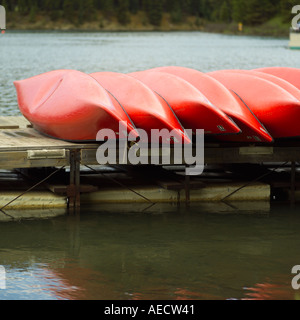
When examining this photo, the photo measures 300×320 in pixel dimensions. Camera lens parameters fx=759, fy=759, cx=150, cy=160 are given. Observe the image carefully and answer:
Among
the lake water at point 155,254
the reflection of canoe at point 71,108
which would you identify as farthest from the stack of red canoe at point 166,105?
the lake water at point 155,254

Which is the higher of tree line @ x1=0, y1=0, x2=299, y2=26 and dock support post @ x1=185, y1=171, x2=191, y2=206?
tree line @ x1=0, y1=0, x2=299, y2=26

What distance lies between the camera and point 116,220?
9.95m

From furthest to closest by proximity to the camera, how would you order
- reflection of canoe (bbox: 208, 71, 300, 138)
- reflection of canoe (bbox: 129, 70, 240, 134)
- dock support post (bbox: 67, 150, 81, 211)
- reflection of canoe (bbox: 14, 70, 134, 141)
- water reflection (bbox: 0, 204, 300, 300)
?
reflection of canoe (bbox: 208, 71, 300, 138)
reflection of canoe (bbox: 129, 70, 240, 134)
reflection of canoe (bbox: 14, 70, 134, 141)
dock support post (bbox: 67, 150, 81, 211)
water reflection (bbox: 0, 204, 300, 300)

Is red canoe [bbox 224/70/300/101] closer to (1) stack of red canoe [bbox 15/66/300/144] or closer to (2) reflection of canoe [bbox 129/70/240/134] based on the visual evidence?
(1) stack of red canoe [bbox 15/66/300/144]

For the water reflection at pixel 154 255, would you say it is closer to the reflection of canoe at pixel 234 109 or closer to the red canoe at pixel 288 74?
the reflection of canoe at pixel 234 109

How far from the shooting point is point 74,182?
10.3 metres

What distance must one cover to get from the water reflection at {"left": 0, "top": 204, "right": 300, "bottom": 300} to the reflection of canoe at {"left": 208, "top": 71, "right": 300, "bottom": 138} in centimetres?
115

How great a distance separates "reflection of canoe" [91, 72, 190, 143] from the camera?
1023 cm

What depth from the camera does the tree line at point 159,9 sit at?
133000 mm

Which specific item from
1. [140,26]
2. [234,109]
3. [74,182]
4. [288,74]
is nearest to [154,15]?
[140,26]

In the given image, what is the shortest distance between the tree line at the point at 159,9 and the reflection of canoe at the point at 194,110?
109892 millimetres

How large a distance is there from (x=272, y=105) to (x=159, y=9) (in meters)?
153

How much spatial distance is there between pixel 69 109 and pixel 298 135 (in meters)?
3.28

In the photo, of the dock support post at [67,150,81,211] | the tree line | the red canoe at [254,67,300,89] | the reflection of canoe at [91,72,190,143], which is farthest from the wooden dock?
the tree line
